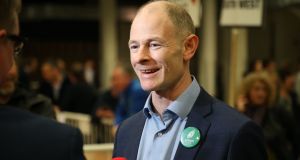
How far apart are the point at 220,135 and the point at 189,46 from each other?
35cm

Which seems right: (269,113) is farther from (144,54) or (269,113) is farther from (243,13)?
(144,54)

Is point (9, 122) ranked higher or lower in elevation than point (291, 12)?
higher

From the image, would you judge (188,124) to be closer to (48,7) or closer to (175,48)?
(175,48)

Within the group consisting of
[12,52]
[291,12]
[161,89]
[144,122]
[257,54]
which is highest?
[12,52]

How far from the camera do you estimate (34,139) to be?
1265 millimetres

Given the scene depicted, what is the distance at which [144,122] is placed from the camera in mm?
2100

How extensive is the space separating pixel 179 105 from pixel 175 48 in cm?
21

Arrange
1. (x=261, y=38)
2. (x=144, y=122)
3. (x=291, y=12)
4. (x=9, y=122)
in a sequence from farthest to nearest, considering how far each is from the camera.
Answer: (x=261, y=38) < (x=291, y=12) < (x=144, y=122) < (x=9, y=122)

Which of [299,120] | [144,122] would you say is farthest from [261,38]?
[144,122]

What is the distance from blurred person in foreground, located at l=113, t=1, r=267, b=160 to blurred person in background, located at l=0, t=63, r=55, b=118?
5.23 ft

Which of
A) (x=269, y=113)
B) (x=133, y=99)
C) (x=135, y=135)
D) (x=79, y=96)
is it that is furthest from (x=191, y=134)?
(x=79, y=96)

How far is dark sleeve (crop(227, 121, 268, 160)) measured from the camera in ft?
5.95

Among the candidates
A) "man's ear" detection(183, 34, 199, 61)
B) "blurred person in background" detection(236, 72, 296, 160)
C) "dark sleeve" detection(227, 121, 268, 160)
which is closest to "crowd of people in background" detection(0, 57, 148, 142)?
"blurred person in background" detection(236, 72, 296, 160)

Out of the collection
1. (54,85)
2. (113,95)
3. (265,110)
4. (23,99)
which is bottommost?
(54,85)
